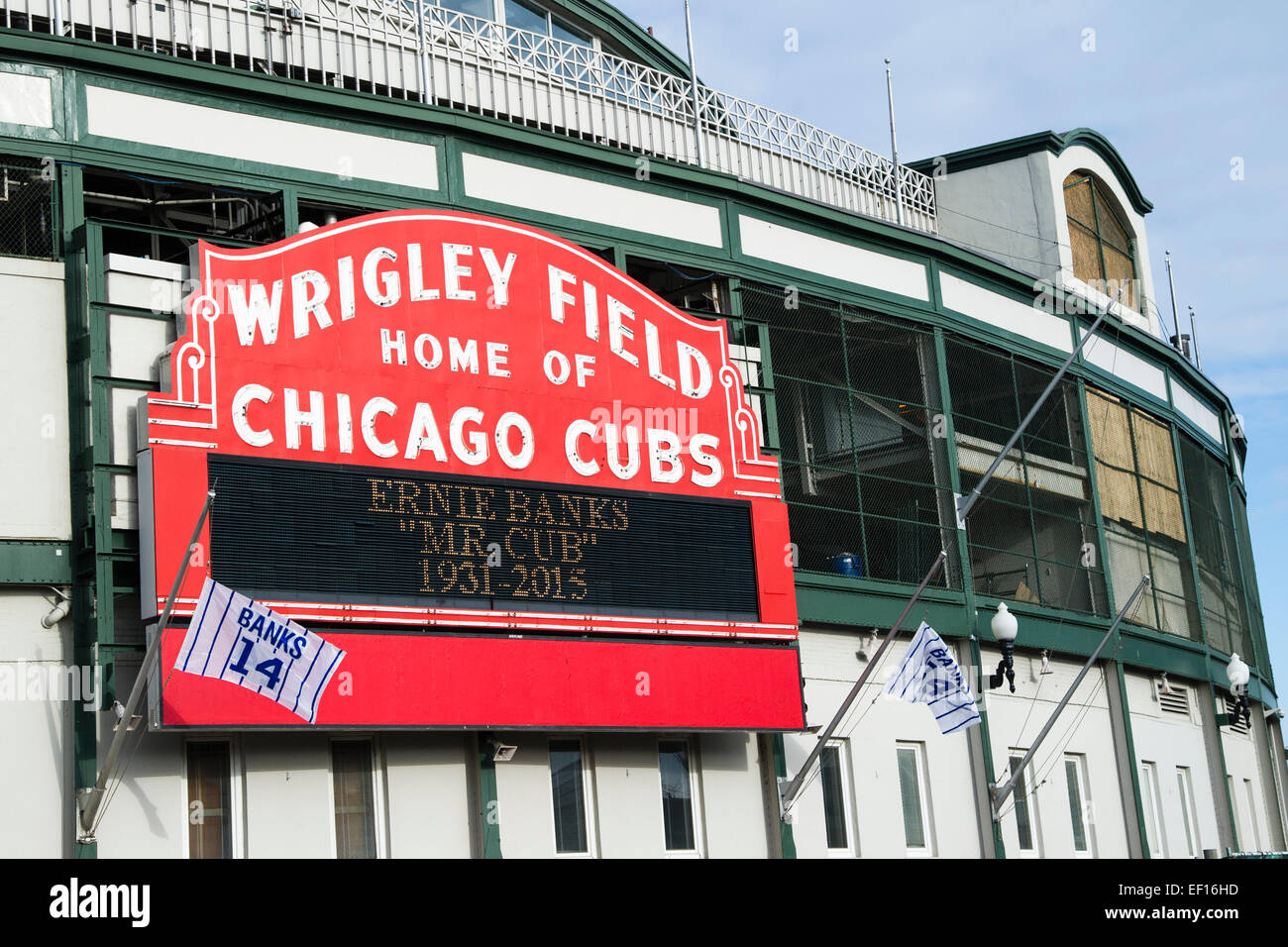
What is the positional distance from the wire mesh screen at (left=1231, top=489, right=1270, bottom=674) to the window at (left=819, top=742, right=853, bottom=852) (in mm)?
17440

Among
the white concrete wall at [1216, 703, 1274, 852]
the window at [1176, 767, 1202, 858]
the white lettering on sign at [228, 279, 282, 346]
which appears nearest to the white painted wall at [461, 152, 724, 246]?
the white lettering on sign at [228, 279, 282, 346]

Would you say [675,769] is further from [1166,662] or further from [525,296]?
→ [1166,662]

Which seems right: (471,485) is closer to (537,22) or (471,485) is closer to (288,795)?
(288,795)

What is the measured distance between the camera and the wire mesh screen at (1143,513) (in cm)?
3031

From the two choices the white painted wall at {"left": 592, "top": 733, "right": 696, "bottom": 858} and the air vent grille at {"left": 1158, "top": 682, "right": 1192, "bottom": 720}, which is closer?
the white painted wall at {"left": 592, "top": 733, "right": 696, "bottom": 858}

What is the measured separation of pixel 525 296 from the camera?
66.1 ft

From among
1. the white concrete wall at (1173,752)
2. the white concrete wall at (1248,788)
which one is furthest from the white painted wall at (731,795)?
the white concrete wall at (1248,788)

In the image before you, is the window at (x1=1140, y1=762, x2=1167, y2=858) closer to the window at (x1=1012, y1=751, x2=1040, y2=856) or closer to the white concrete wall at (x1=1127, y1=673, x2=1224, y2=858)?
the white concrete wall at (x1=1127, y1=673, x2=1224, y2=858)

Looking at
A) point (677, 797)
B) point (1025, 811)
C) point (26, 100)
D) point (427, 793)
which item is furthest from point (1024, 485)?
point (26, 100)

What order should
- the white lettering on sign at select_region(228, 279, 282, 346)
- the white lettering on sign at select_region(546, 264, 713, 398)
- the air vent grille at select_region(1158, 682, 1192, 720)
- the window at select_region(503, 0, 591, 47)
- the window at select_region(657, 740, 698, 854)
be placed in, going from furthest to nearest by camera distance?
the air vent grille at select_region(1158, 682, 1192, 720)
the window at select_region(503, 0, 591, 47)
the window at select_region(657, 740, 698, 854)
the white lettering on sign at select_region(546, 264, 713, 398)
the white lettering on sign at select_region(228, 279, 282, 346)

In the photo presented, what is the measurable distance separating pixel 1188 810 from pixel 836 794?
11.1 m

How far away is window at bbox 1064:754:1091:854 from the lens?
27.0 meters
